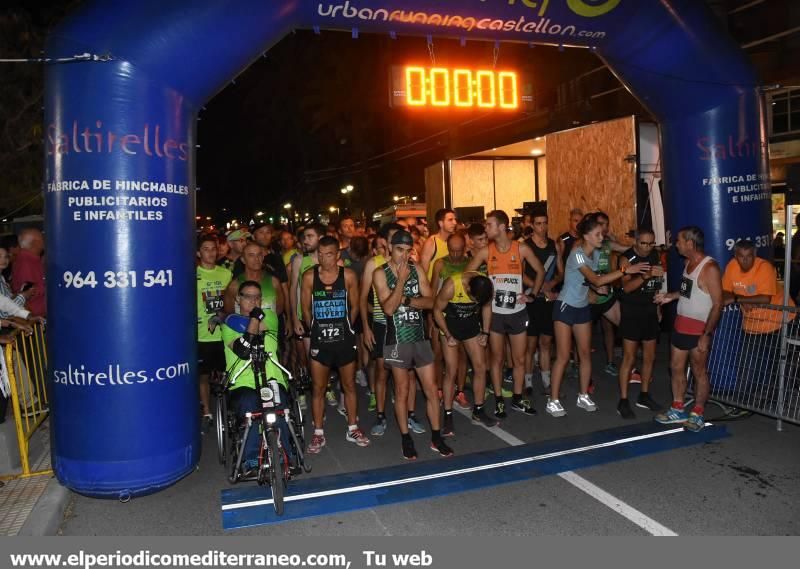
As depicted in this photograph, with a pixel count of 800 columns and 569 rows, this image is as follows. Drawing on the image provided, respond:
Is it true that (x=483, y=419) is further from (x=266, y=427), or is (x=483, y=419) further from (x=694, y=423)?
(x=266, y=427)

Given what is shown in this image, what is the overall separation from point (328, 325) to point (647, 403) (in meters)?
3.60

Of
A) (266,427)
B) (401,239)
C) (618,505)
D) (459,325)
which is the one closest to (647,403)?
(459,325)

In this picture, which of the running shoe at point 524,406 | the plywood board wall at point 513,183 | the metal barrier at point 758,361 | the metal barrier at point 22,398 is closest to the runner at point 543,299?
the running shoe at point 524,406

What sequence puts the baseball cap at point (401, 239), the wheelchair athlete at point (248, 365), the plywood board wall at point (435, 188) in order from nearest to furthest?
the wheelchair athlete at point (248, 365) → the baseball cap at point (401, 239) → the plywood board wall at point (435, 188)

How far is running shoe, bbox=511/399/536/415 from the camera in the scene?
7297 mm

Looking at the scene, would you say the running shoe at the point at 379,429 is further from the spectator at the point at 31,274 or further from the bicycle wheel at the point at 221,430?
the spectator at the point at 31,274

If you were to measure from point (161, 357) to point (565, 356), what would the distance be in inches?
161

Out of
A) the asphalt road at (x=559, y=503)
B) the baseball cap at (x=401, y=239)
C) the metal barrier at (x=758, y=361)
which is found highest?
the baseball cap at (x=401, y=239)

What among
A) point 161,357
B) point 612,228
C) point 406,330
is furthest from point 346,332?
point 612,228

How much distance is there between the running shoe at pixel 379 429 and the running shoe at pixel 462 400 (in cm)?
116

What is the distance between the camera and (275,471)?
4793mm

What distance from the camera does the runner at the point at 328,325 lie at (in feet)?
20.4

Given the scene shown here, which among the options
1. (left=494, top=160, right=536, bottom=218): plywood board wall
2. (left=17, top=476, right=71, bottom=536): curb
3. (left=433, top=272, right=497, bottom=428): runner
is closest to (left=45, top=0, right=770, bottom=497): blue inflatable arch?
(left=17, top=476, right=71, bottom=536): curb

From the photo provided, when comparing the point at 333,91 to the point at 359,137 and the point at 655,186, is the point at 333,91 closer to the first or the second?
the point at 359,137
